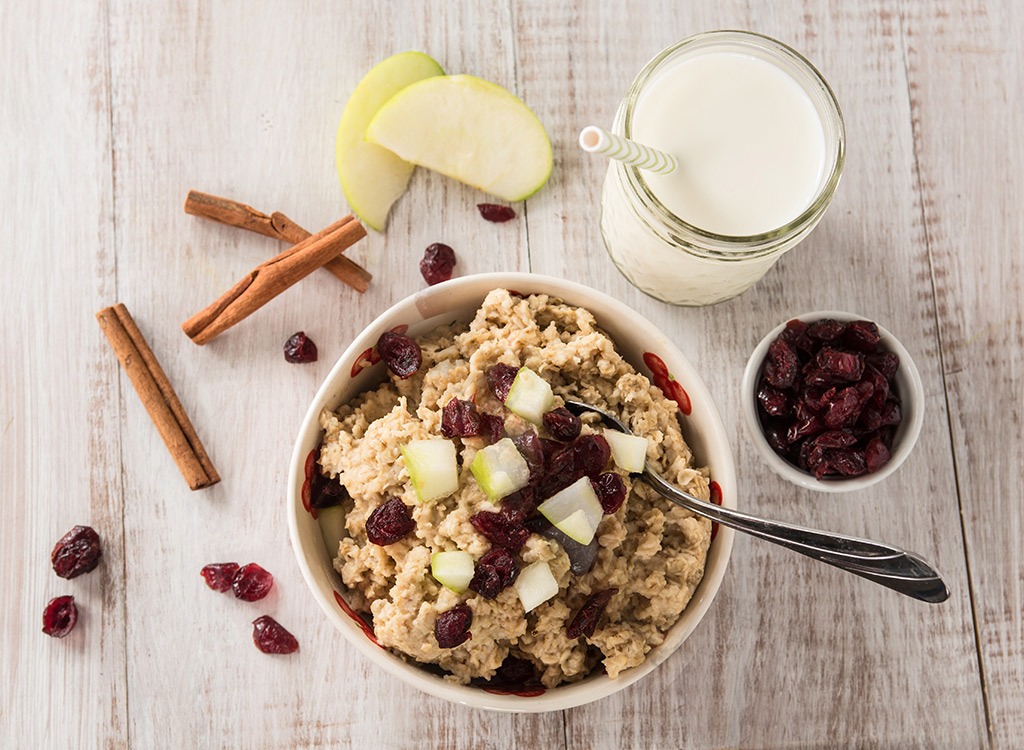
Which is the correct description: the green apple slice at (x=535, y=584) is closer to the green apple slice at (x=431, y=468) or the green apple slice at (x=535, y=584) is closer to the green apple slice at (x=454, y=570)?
the green apple slice at (x=454, y=570)

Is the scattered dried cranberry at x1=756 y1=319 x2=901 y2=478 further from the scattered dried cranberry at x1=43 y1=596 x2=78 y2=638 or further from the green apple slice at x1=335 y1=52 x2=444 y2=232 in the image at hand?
the scattered dried cranberry at x1=43 y1=596 x2=78 y2=638

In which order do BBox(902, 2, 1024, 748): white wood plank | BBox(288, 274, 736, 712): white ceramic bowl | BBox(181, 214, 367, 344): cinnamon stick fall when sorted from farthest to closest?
BBox(902, 2, 1024, 748): white wood plank
BBox(181, 214, 367, 344): cinnamon stick
BBox(288, 274, 736, 712): white ceramic bowl

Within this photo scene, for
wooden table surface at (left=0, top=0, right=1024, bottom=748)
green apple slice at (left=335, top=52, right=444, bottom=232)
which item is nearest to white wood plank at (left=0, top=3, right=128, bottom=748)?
wooden table surface at (left=0, top=0, right=1024, bottom=748)

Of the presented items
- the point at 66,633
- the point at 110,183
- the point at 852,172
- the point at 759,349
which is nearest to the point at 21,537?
the point at 66,633

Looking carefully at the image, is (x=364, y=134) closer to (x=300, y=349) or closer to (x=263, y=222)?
(x=263, y=222)

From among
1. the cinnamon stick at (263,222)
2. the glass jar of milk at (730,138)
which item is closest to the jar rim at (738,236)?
the glass jar of milk at (730,138)

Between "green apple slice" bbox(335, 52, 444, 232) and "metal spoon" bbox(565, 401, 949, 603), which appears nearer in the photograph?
"metal spoon" bbox(565, 401, 949, 603)
